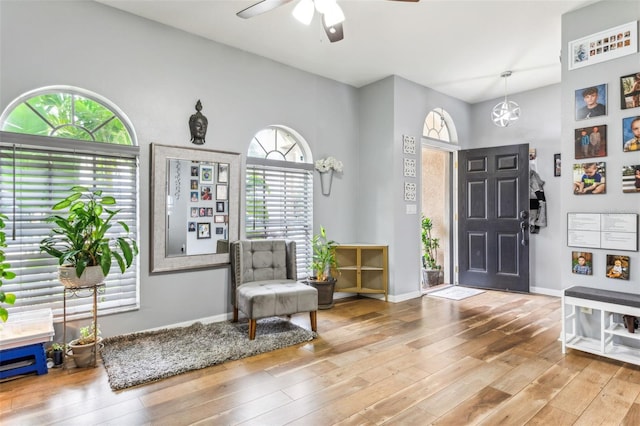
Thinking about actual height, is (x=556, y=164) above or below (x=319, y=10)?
below

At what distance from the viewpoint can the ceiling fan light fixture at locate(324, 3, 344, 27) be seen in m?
2.24

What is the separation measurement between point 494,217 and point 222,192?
3841 millimetres

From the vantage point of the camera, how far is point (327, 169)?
459 cm

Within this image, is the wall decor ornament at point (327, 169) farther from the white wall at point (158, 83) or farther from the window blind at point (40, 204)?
the window blind at point (40, 204)

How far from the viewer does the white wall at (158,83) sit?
2787 millimetres

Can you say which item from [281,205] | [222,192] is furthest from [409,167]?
[222,192]

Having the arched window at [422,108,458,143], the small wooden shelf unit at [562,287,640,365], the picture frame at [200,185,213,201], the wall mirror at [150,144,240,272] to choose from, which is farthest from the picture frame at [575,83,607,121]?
the picture frame at [200,185,213,201]

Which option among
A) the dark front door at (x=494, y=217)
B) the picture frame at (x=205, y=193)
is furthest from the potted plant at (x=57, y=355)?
the dark front door at (x=494, y=217)

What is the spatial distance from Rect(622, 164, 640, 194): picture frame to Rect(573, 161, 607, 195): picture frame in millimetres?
127

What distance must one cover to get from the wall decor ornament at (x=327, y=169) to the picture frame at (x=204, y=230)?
1.60 m

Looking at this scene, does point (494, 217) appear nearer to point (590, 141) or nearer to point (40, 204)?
point (590, 141)

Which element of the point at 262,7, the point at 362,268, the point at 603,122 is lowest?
the point at 362,268

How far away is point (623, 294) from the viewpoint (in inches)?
110

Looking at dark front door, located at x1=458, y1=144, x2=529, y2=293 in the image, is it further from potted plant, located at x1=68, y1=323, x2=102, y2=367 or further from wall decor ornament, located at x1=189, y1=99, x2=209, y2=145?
potted plant, located at x1=68, y1=323, x2=102, y2=367
